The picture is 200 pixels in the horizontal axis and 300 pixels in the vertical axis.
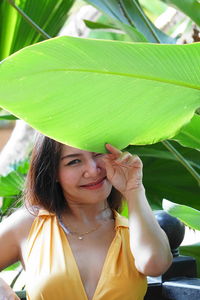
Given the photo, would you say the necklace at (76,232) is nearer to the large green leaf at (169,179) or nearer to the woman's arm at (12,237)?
the woman's arm at (12,237)

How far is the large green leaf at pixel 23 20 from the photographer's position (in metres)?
2.46

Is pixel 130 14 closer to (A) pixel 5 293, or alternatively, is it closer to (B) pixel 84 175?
(B) pixel 84 175

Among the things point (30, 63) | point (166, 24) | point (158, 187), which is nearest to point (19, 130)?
point (166, 24)

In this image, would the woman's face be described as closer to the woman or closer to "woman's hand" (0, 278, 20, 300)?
the woman

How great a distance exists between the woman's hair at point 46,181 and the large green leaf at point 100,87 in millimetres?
666

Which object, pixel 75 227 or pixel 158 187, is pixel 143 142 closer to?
pixel 75 227

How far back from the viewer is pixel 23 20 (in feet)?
8.16

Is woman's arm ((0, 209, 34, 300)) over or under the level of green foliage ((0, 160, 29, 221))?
over

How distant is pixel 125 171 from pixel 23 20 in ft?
3.83

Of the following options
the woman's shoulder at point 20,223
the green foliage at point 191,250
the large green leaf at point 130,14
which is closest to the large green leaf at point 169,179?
the green foliage at point 191,250

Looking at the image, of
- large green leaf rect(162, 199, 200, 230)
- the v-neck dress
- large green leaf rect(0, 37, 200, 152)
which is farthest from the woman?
large green leaf rect(0, 37, 200, 152)

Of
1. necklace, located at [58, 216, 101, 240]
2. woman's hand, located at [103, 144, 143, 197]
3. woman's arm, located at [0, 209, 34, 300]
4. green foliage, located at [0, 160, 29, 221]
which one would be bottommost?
green foliage, located at [0, 160, 29, 221]

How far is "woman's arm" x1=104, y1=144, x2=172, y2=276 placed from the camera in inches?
59.3

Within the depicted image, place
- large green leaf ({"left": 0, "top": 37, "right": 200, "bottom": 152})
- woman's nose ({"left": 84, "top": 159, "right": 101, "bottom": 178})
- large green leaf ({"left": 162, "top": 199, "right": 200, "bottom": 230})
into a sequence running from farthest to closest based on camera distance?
1. woman's nose ({"left": 84, "top": 159, "right": 101, "bottom": 178})
2. large green leaf ({"left": 162, "top": 199, "right": 200, "bottom": 230})
3. large green leaf ({"left": 0, "top": 37, "right": 200, "bottom": 152})
